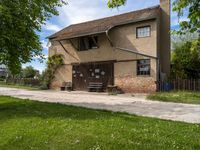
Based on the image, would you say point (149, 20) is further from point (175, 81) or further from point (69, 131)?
point (69, 131)

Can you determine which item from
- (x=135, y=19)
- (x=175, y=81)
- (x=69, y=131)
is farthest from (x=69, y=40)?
(x=69, y=131)

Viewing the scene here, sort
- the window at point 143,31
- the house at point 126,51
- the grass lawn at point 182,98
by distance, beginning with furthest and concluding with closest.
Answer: the window at point 143,31, the house at point 126,51, the grass lawn at point 182,98

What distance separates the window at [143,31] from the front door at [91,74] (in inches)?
164

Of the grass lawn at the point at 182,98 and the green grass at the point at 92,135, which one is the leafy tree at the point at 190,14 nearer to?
the green grass at the point at 92,135

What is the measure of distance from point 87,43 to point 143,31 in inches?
288

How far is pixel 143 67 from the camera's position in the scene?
2436cm

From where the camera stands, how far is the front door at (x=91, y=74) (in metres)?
26.9

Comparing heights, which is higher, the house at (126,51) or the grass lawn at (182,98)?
the house at (126,51)

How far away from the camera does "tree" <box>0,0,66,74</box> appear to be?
11.3 meters

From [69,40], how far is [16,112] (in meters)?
21.3

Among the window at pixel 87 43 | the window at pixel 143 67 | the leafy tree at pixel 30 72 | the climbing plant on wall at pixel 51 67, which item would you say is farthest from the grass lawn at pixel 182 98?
the leafy tree at pixel 30 72

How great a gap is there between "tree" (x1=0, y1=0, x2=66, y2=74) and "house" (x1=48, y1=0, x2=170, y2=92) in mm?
13309

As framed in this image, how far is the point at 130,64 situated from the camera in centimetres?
2509

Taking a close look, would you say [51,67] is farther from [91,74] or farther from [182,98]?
[182,98]
